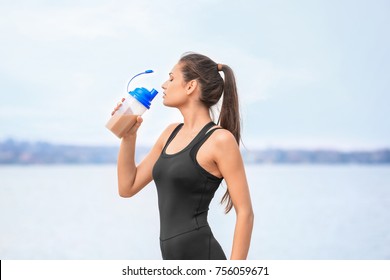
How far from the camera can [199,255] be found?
6.06 ft

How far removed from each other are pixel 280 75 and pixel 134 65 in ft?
8.19

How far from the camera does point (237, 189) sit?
1774 mm

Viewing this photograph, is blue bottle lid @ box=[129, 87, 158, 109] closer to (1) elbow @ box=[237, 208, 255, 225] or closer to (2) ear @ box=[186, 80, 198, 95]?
(2) ear @ box=[186, 80, 198, 95]

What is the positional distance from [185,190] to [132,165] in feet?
0.96

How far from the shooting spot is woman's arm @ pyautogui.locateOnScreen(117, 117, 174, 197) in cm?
202

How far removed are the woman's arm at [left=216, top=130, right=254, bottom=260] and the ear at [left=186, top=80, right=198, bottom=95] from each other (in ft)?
0.67

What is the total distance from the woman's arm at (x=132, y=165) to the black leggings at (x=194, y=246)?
0.93 feet

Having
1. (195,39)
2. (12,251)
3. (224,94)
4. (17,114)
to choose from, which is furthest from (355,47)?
(224,94)

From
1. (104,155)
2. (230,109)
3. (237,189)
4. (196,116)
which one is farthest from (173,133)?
(104,155)

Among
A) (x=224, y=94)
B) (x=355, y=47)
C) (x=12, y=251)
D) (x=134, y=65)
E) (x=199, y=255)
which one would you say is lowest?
(x=199, y=255)

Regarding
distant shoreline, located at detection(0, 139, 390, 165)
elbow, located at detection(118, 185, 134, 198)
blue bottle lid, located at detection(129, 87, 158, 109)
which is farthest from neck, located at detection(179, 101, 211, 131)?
distant shoreline, located at detection(0, 139, 390, 165)

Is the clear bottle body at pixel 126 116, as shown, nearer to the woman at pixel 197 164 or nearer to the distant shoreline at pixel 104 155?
the woman at pixel 197 164

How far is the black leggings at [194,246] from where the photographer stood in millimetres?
1833
